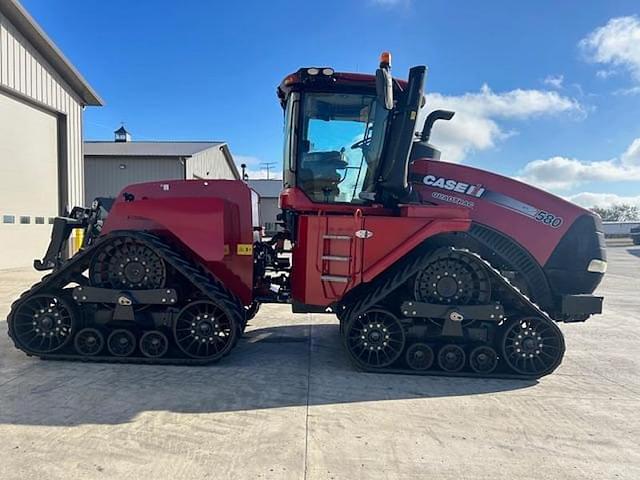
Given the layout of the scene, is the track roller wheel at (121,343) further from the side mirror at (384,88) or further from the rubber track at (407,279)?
the side mirror at (384,88)

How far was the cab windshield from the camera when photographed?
4.80 m

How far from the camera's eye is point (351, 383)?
4285 mm

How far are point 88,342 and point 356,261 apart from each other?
119 inches

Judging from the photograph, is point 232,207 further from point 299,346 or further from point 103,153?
point 103,153

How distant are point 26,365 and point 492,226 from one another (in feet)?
17.1

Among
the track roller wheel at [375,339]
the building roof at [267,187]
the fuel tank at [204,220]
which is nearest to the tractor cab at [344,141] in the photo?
the fuel tank at [204,220]

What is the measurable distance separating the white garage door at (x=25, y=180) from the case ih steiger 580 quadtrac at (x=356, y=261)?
8.50 meters

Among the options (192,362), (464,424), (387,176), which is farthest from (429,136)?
→ (192,362)

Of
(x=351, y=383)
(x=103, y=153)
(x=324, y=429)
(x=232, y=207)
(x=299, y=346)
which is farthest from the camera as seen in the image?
(x=103, y=153)

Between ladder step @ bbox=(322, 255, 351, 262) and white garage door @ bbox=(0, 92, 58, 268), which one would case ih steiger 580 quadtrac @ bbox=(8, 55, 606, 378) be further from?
white garage door @ bbox=(0, 92, 58, 268)

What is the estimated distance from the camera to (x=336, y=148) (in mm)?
4891

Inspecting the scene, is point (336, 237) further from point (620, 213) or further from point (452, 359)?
point (620, 213)

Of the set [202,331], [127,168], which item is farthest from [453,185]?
[127,168]

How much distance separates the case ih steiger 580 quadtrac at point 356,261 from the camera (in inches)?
180
